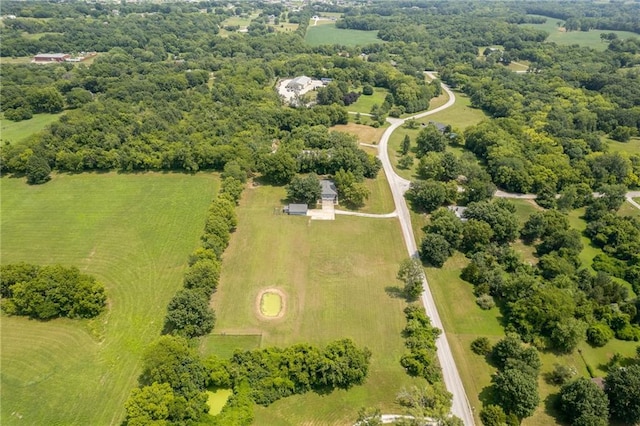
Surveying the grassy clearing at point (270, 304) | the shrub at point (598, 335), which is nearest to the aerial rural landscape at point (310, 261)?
the shrub at point (598, 335)

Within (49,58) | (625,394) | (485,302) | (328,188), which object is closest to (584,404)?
(625,394)

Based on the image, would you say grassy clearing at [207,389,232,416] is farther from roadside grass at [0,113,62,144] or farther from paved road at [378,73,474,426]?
roadside grass at [0,113,62,144]

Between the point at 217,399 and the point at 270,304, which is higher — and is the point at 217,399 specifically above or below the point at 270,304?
below

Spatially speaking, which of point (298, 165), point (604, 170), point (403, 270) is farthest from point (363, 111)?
point (403, 270)

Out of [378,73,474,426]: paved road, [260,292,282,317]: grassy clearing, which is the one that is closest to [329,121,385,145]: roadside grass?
[378,73,474,426]: paved road

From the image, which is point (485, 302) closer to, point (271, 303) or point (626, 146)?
point (271, 303)

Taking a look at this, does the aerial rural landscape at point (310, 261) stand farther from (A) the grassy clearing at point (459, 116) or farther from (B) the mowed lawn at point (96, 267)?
(A) the grassy clearing at point (459, 116)

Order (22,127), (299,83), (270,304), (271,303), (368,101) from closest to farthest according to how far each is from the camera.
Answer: (270,304), (271,303), (22,127), (299,83), (368,101)
